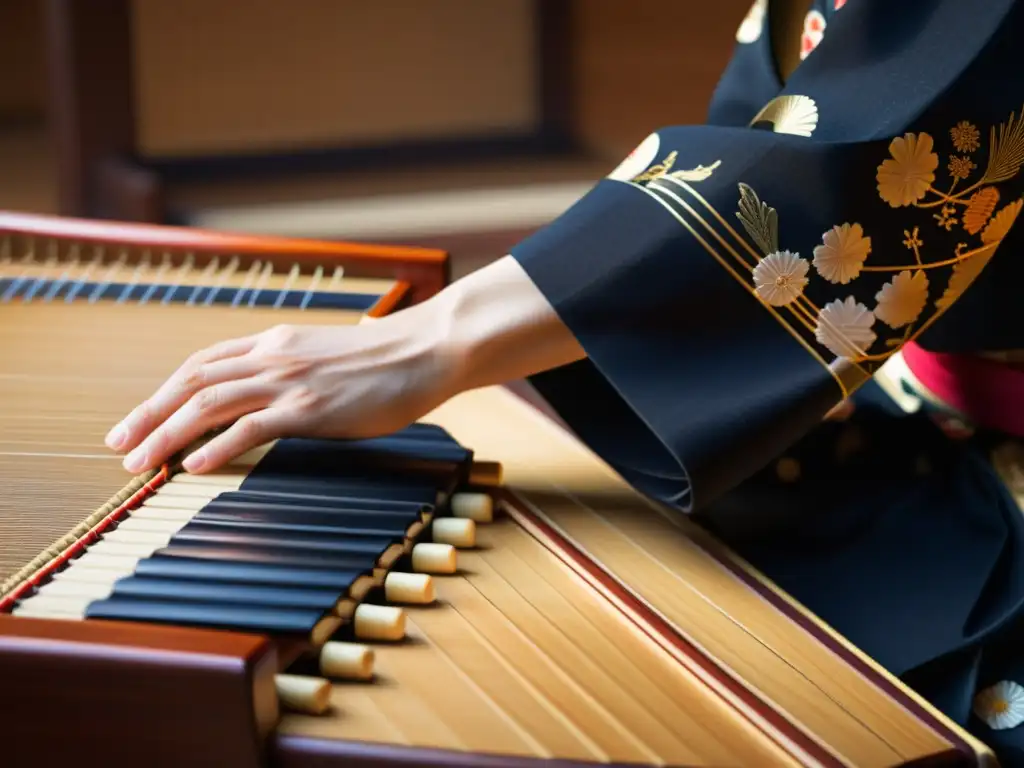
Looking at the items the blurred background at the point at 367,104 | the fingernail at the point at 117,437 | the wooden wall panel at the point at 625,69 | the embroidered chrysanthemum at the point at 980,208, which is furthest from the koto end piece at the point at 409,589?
the wooden wall panel at the point at 625,69

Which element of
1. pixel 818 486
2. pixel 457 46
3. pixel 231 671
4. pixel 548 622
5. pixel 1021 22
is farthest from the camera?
pixel 457 46

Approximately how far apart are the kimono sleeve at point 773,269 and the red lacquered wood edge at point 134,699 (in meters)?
0.37

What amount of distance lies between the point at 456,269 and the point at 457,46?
713 mm

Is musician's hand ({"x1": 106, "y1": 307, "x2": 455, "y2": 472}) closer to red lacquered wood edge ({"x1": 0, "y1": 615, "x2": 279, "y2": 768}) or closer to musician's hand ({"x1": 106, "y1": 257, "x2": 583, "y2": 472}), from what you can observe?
musician's hand ({"x1": 106, "y1": 257, "x2": 583, "y2": 472})

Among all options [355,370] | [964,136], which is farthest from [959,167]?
[355,370]

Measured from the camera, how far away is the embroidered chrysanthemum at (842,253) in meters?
0.93

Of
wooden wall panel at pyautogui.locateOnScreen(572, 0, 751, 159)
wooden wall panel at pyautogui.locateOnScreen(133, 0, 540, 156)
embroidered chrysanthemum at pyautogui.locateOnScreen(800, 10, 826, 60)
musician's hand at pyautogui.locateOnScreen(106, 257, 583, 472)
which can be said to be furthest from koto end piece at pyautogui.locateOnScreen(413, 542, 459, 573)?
wooden wall panel at pyautogui.locateOnScreen(572, 0, 751, 159)

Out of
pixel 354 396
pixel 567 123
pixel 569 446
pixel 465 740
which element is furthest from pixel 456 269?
pixel 465 740

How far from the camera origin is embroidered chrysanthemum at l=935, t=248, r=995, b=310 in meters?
0.95

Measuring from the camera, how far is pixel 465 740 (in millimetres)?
656

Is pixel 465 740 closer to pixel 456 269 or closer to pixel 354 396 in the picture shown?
pixel 354 396

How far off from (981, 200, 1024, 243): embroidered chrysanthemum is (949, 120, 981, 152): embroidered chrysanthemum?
0.06m

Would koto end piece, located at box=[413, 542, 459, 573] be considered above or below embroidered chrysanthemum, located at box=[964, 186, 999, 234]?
below

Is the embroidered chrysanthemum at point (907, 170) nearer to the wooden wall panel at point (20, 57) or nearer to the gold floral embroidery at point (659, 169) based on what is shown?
the gold floral embroidery at point (659, 169)
